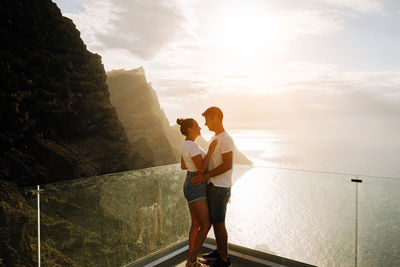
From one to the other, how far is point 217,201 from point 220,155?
42 centimetres

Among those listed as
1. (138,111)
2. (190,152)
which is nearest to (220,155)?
(190,152)

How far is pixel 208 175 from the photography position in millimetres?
2617

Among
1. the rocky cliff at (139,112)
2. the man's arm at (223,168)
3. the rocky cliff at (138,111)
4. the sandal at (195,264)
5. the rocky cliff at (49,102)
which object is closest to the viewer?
the man's arm at (223,168)

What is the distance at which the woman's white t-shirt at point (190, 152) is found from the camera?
2.61 meters

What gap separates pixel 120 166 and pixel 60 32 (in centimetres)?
1429

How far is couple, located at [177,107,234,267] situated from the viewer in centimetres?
261

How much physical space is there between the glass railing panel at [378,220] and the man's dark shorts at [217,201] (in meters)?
1.36

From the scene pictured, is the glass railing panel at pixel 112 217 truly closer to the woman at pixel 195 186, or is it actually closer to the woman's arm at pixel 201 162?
the woman at pixel 195 186

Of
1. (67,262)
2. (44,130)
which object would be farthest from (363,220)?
(44,130)

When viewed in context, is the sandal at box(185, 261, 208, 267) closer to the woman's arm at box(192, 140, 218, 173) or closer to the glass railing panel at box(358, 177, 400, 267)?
the woman's arm at box(192, 140, 218, 173)

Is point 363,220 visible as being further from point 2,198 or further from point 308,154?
point 308,154

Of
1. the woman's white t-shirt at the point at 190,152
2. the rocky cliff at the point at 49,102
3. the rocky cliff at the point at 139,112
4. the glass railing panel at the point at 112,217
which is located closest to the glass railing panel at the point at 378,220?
the woman's white t-shirt at the point at 190,152

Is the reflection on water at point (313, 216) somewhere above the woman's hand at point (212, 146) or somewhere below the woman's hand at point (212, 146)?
below

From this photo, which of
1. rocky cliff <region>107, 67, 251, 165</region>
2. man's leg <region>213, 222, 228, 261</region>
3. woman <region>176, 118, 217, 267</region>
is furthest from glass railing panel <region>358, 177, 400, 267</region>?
rocky cliff <region>107, 67, 251, 165</region>
